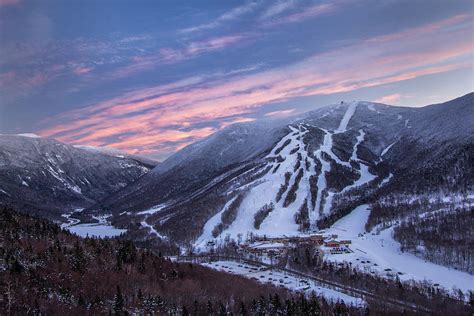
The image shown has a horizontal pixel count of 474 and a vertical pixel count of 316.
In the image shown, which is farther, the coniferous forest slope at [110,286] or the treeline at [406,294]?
the treeline at [406,294]

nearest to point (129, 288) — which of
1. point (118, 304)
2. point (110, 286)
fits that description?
point (110, 286)

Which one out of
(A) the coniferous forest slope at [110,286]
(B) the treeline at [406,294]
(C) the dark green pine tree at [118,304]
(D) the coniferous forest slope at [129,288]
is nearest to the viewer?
(C) the dark green pine tree at [118,304]

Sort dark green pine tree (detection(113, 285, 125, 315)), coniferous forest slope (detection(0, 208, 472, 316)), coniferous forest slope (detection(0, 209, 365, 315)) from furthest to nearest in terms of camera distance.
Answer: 1. coniferous forest slope (detection(0, 208, 472, 316))
2. coniferous forest slope (detection(0, 209, 365, 315))
3. dark green pine tree (detection(113, 285, 125, 315))

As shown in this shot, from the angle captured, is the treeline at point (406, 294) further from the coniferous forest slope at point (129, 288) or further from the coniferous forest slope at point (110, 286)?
the coniferous forest slope at point (110, 286)

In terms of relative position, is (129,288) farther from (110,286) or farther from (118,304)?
(118,304)

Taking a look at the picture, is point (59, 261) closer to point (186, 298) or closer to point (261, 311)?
point (186, 298)

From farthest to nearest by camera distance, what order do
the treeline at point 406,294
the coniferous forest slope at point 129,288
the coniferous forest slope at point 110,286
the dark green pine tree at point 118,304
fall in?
1. the treeline at point 406,294
2. the coniferous forest slope at point 129,288
3. the coniferous forest slope at point 110,286
4. the dark green pine tree at point 118,304

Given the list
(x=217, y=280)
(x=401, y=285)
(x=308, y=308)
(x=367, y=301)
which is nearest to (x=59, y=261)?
(x=217, y=280)

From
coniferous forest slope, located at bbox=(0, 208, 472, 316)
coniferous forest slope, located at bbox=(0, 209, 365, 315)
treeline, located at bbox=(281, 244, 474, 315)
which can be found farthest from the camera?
treeline, located at bbox=(281, 244, 474, 315)

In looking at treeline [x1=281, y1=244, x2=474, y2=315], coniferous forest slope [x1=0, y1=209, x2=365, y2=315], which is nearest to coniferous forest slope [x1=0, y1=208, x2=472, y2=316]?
coniferous forest slope [x1=0, y1=209, x2=365, y2=315]

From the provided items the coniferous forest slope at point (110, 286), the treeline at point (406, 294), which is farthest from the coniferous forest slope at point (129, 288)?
the treeline at point (406, 294)

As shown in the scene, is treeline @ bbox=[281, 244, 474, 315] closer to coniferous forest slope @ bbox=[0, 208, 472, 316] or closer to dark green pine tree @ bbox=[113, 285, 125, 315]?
coniferous forest slope @ bbox=[0, 208, 472, 316]
